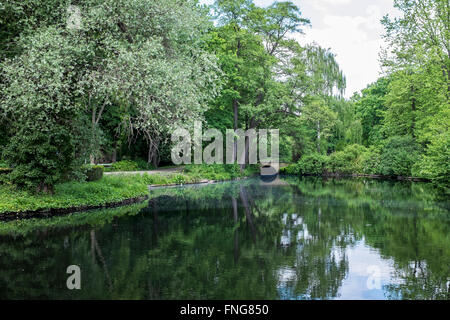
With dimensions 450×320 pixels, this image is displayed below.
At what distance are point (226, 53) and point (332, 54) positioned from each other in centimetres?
1558

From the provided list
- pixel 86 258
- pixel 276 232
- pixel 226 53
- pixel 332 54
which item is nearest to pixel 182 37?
pixel 276 232

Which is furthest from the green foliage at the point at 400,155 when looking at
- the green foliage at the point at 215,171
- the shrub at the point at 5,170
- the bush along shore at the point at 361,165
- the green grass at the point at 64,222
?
the shrub at the point at 5,170

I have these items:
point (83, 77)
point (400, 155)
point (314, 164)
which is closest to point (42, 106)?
point (83, 77)

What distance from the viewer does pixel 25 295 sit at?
5566 millimetres

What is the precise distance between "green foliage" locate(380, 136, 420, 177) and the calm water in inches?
752

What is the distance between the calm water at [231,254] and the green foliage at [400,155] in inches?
752

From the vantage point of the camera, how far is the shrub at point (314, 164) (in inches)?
1572

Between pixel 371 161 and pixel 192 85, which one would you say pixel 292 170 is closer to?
pixel 371 161

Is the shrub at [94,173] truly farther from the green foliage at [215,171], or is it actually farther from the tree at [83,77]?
the green foliage at [215,171]

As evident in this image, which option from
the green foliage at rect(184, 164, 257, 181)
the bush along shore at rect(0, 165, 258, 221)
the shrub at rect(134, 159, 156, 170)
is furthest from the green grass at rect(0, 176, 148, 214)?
the shrub at rect(134, 159, 156, 170)

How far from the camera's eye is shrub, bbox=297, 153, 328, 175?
39938 mm

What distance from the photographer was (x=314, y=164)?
1593 inches

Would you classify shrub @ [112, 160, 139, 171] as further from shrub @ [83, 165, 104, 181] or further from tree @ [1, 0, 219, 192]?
tree @ [1, 0, 219, 192]

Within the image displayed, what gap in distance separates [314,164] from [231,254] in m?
33.8
